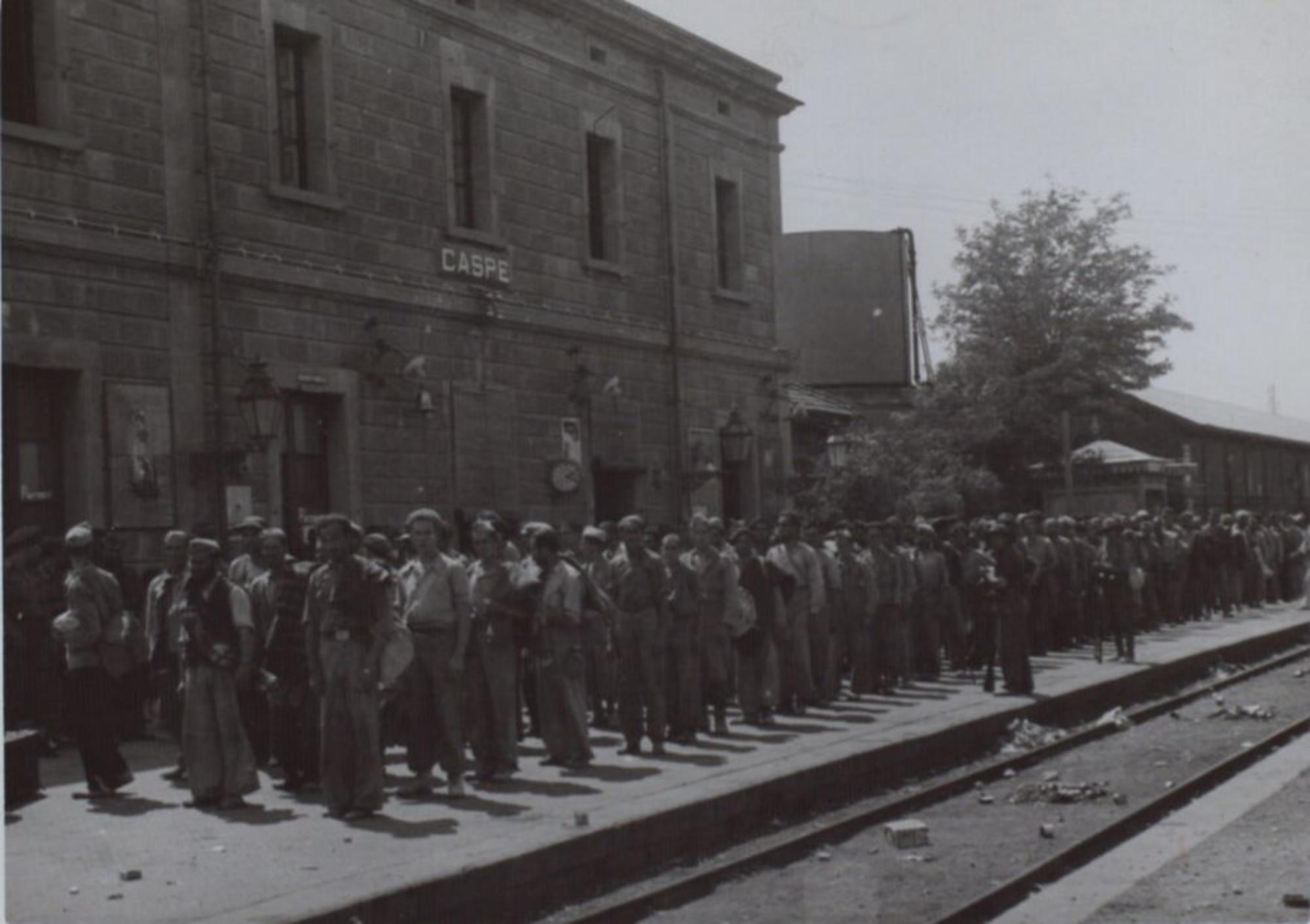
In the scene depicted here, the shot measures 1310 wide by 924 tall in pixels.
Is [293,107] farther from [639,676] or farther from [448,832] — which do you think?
[448,832]

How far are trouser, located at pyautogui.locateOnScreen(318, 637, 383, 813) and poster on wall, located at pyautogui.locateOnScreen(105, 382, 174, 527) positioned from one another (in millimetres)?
5644

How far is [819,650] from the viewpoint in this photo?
17609 mm

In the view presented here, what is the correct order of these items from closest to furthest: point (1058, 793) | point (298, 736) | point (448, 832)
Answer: point (448, 832), point (298, 736), point (1058, 793)

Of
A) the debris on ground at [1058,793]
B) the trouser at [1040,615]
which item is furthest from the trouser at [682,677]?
the trouser at [1040,615]

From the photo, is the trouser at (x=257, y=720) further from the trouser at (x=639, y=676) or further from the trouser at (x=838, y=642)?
the trouser at (x=838, y=642)

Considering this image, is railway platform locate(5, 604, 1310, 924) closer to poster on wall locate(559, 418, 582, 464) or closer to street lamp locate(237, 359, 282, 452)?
street lamp locate(237, 359, 282, 452)

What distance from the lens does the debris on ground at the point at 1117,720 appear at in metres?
17.4

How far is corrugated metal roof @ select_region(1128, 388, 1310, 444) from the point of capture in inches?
2051

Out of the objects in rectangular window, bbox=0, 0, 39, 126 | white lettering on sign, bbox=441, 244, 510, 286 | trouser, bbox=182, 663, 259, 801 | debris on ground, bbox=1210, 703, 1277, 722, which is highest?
rectangular window, bbox=0, 0, 39, 126

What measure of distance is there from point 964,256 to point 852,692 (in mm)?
23947

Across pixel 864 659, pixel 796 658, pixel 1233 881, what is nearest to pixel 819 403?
pixel 864 659

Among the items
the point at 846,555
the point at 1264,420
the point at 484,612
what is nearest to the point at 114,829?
the point at 484,612

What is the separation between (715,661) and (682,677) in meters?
0.54

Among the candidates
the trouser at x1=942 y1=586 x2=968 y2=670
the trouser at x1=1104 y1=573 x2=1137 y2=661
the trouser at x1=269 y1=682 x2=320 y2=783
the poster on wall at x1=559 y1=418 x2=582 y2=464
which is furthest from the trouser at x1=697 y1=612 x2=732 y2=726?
the trouser at x1=1104 y1=573 x2=1137 y2=661
